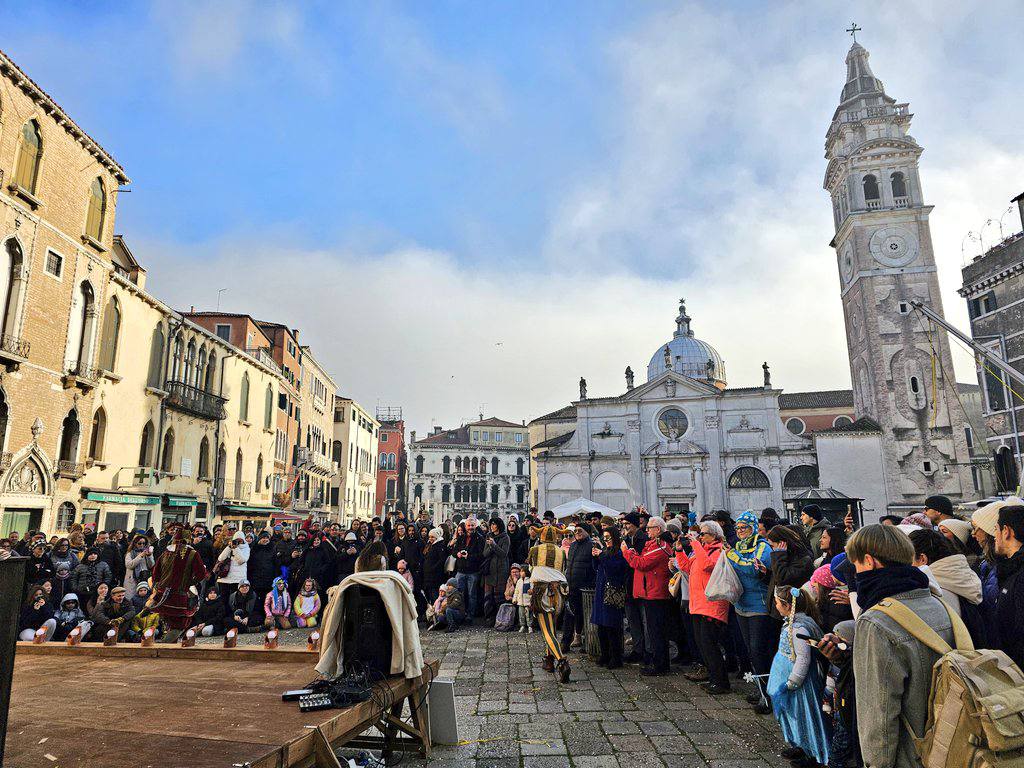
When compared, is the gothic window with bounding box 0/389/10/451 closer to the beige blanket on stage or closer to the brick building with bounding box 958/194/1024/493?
the beige blanket on stage

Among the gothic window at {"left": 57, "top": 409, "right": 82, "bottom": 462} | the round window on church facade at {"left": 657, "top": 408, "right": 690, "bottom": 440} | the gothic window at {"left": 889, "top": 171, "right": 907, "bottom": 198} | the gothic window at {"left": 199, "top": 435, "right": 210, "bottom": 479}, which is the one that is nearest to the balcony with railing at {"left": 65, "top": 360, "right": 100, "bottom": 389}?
the gothic window at {"left": 57, "top": 409, "right": 82, "bottom": 462}

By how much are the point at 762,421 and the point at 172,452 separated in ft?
113

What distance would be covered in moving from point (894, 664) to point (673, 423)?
39992 millimetres

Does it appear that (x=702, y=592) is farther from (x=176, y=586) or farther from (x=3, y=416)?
(x=3, y=416)

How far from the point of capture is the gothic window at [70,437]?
16.3 m

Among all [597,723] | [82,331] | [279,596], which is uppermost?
[82,331]

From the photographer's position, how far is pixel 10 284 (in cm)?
1465

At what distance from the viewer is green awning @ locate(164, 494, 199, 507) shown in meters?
20.6

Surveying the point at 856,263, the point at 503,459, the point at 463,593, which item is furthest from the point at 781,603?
the point at 503,459

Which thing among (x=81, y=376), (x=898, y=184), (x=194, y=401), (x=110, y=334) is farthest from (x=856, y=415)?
(x=81, y=376)

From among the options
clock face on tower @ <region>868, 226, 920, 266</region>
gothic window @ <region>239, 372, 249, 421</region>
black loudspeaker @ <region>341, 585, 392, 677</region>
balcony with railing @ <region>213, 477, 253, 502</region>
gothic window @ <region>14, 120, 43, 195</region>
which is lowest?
black loudspeaker @ <region>341, 585, 392, 677</region>

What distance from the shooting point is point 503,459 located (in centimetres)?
6606

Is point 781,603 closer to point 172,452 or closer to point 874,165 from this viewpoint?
point 172,452

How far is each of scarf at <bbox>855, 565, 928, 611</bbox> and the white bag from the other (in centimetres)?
332
